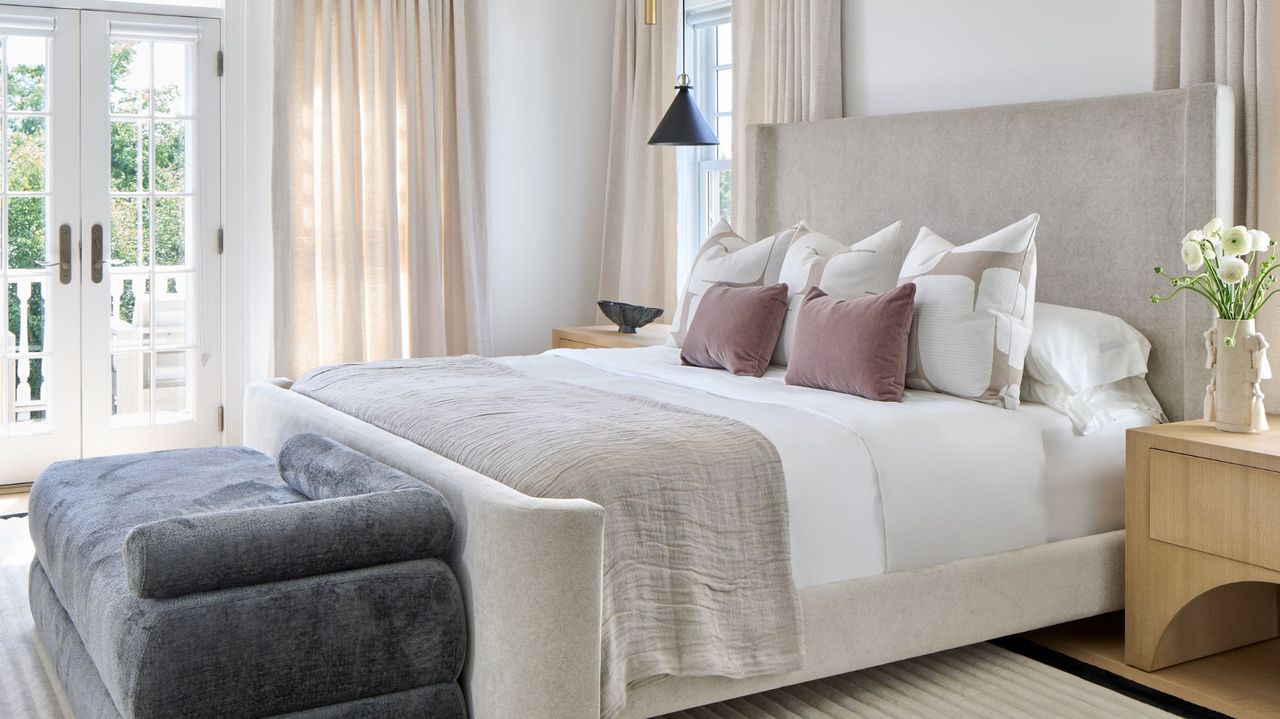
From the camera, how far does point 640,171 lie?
5.58 metres

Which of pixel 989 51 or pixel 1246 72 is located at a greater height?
pixel 989 51

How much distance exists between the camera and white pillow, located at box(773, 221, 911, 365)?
334 centimetres

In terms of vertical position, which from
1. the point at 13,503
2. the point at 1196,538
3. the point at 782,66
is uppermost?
the point at 782,66

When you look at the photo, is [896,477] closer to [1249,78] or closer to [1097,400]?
[1097,400]

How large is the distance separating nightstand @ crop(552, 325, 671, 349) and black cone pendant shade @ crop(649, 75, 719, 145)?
29.6 inches

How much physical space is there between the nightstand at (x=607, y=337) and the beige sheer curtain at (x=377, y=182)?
480 mm

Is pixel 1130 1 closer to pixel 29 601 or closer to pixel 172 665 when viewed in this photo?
pixel 172 665

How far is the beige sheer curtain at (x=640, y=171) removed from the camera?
17.7ft


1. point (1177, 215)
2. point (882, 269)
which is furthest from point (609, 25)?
point (1177, 215)

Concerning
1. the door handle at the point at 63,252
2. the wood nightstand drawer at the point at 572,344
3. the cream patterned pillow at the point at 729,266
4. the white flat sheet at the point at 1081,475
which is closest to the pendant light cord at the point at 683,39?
the wood nightstand drawer at the point at 572,344

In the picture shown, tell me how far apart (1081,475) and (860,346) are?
2.04 feet

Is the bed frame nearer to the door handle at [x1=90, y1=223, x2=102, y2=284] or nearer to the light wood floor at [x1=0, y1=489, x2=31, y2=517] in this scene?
the light wood floor at [x1=0, y1=489, x2=31, y2=517]

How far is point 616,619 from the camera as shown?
2139 mm

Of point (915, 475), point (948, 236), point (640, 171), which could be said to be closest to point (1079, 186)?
point (948, 236)
